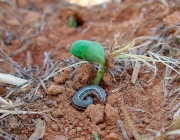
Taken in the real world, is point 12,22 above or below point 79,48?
above

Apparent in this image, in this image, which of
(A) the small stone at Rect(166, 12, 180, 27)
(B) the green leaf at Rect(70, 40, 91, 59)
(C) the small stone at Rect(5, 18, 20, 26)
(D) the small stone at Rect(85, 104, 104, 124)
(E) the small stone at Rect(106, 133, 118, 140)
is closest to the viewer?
(E) the small stone at Rect(106, 133, 118, 140)

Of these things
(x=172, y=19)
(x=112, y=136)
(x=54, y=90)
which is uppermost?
(x=172, y=19)

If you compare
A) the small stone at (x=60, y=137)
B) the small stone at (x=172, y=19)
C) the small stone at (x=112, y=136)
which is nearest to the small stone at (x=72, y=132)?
the small stone at (x=60, y=137)

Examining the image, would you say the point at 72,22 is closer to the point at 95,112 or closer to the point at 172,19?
the point at 172,19

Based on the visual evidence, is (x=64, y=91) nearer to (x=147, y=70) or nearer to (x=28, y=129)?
(x=28, y=129)

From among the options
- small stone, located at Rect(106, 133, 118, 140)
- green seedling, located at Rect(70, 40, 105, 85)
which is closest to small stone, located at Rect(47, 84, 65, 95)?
green seedling, located at Rect(70, 40, 105, 85)

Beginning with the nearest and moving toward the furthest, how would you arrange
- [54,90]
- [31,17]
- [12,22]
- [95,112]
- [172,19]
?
[95,112]
[54,90]
[172,19]
[12,22]
[31,17]

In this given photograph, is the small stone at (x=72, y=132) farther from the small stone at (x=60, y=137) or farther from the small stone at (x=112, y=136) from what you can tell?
the small stone at (x=112, y=136)

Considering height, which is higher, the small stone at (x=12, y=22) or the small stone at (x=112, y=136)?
the small stone at (x=12, y=22)

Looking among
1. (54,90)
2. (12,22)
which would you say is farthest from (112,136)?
(12,22)

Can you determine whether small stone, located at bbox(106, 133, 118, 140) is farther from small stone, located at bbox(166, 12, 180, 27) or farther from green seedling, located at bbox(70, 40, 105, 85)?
small stone, located at bbox(166, 12, 180, 27)

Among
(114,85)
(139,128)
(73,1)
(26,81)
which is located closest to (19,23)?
(73,1)

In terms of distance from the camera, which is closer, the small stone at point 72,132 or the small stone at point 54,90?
the small stone at point 72,132
